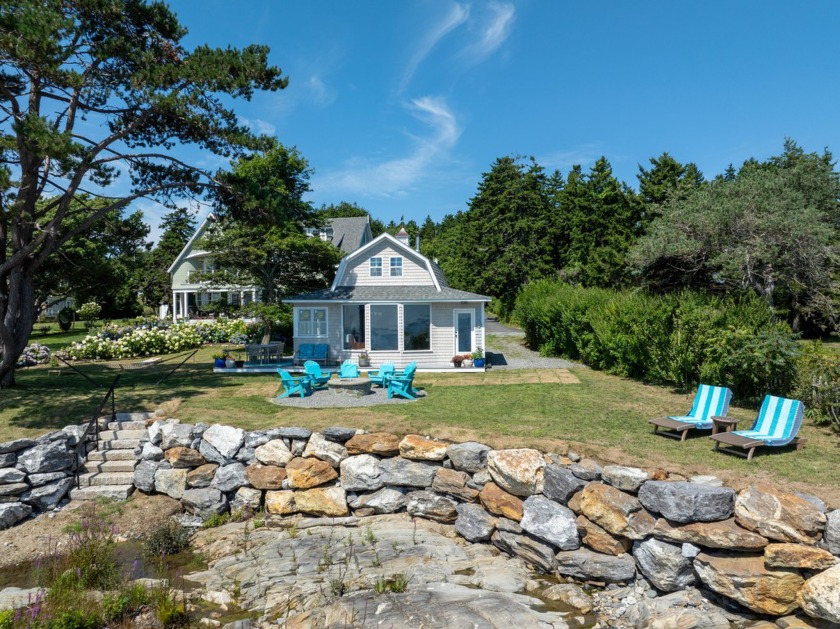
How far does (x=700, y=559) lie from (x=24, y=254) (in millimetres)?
15705

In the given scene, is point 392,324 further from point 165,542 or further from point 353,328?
point 165,542

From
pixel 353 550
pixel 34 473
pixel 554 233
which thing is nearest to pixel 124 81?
pixel 34 473

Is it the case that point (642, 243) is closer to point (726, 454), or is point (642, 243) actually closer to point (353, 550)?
point (726, 454)

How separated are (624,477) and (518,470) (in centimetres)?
169

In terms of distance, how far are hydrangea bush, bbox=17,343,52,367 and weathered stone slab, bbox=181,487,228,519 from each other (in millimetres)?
15197

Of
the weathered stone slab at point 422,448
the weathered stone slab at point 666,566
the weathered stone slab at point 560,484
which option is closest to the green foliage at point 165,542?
the weathered stone slab at point 422,448

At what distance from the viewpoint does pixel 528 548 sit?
8070 millimetres

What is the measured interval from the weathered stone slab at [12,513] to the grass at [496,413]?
5.24 feet

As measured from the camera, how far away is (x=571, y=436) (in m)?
9.55

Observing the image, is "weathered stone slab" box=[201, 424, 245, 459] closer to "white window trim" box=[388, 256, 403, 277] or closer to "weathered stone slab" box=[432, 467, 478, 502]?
"weathered stone slab" box=[432, 467, 478, 502]

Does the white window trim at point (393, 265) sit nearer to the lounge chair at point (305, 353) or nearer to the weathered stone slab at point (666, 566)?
the lounge chair at point (305, 353)

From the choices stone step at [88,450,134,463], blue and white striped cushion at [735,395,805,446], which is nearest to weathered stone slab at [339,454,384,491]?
stone step at [88,450,134,463]

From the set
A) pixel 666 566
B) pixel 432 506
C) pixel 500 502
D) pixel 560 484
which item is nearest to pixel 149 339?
pixel 432 506

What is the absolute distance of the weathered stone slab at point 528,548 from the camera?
785cm
